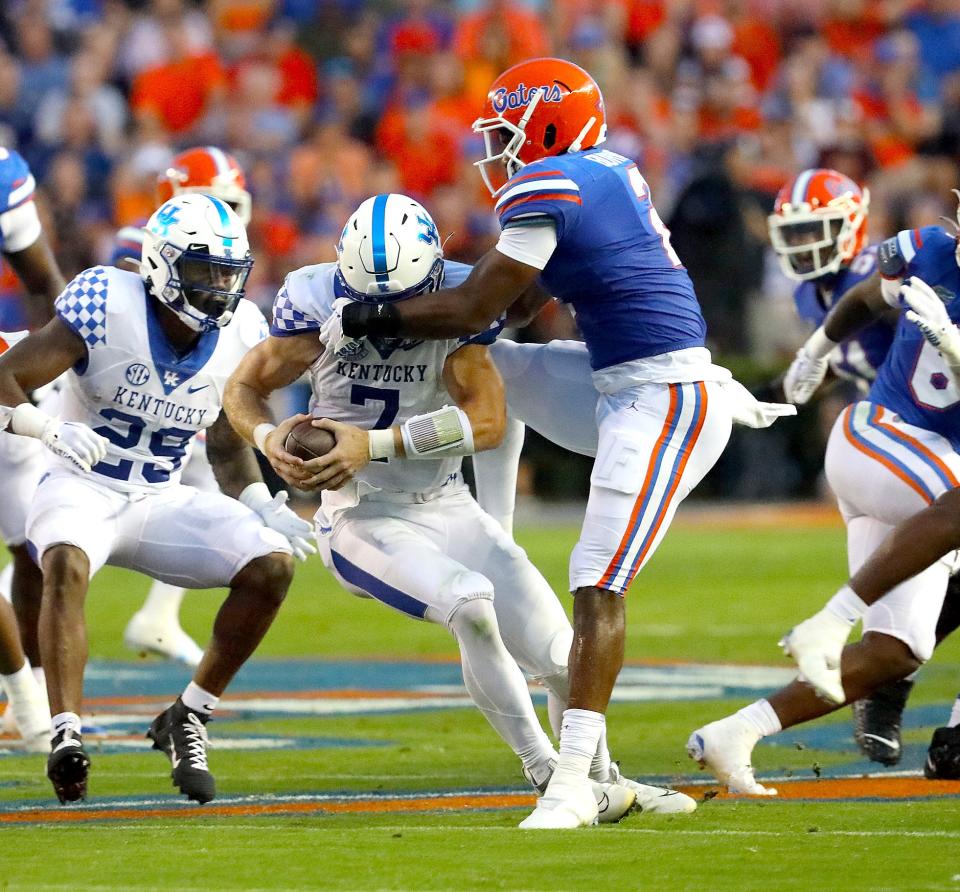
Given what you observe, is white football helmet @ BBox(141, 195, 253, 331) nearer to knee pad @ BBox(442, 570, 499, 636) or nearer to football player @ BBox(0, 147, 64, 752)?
football player @ BBox(0, 147, 64, 752)

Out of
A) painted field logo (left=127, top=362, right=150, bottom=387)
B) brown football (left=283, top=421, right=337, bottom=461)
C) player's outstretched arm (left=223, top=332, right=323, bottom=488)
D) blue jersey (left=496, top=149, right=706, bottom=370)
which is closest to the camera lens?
blue jersey (left=496, top=149, right=706, bottom=370)

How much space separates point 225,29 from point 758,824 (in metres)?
12.5

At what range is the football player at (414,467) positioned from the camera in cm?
484

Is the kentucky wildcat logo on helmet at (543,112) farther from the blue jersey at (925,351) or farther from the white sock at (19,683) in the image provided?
the white sock at (19,683)

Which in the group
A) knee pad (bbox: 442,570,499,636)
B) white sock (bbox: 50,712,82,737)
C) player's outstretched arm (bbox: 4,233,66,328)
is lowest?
white sock (bbox: 50,712,82,737)

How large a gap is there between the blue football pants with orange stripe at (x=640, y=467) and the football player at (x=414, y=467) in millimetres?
278

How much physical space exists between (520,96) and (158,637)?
328cm

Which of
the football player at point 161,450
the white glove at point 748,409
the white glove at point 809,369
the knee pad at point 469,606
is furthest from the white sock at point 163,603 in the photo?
the white glove at point 748,409

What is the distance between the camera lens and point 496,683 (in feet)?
15.8

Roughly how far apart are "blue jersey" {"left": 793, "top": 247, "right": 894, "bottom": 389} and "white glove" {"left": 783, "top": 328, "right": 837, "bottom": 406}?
0.68 feet

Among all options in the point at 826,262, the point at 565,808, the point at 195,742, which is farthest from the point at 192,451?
the point at 565,808

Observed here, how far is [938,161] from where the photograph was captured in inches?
537

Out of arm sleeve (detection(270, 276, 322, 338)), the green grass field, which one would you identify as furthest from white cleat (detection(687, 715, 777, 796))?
arm sleeve (detection(270, 276, 322, 338))

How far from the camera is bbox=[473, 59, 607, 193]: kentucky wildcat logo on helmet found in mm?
5082
